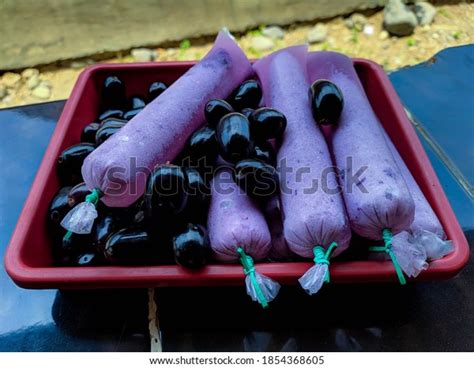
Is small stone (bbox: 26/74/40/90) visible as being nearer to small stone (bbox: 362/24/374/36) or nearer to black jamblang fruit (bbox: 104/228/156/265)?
small stone (bbox: 362/24/374/36)

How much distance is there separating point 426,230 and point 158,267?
0.48m

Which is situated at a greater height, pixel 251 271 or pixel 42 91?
pixel 251 271

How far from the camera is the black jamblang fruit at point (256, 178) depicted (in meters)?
0.89


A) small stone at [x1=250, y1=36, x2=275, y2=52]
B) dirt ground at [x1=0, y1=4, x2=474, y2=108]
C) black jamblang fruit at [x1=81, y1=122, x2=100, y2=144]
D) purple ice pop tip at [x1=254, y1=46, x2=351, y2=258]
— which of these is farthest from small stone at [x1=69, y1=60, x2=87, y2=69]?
purple ice pop tip at [x1=254, y1=46, x2=351, y2=258]

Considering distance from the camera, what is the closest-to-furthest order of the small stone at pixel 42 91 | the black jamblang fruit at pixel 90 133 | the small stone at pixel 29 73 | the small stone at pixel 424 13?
the black jamblang fruit at pixel 90 133
the small stone at pixel 42 91
the small stone at pixel 29 73
the small stone at pixel 424 13

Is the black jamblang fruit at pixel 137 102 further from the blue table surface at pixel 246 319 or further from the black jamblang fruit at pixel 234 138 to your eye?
the blue table surface at pixel 246 319

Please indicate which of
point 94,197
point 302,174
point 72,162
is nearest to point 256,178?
point 302,174

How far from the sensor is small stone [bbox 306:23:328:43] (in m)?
2.91

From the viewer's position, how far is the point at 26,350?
0.91 m

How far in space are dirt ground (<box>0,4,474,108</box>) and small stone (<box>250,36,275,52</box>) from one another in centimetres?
1

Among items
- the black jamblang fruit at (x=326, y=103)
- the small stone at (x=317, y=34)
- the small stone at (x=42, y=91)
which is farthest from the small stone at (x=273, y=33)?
the black jamblang fruit at (x=326, y=103)

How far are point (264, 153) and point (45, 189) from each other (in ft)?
1.48

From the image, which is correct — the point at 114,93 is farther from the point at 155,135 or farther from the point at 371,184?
the point at 371,184

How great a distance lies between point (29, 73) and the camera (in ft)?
9.25
